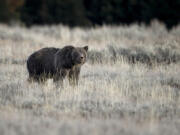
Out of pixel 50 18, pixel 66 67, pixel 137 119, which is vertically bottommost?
pixel 137 119

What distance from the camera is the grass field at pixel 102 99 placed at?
18.2 feet

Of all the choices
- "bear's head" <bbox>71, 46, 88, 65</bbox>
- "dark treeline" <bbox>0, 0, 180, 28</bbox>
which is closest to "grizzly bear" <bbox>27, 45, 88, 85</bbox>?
"bear's head" <bbox>71, 46, 88, 65</bbox>

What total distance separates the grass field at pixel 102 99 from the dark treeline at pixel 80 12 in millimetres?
21765

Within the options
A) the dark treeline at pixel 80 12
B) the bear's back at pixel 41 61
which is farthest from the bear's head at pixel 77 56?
the dark treeline at pixel 80 12

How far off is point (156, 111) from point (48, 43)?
10.2m

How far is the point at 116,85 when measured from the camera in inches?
340

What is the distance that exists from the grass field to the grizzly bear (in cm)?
26

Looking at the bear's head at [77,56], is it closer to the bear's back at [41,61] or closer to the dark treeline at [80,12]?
the bear's back at [41,61]

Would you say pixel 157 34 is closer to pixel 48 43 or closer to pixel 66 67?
pixel 48 43

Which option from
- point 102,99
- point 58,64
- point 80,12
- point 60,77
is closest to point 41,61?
point 58,64

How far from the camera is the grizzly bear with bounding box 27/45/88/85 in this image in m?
8.46

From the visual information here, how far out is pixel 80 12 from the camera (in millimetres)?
36469

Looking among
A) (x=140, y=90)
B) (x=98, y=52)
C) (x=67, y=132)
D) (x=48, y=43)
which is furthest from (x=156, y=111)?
(x=48, y=43)

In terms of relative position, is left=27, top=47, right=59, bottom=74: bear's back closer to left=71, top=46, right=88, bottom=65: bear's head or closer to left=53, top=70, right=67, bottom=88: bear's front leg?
left=53, top=70, right=67, bottom=88: bear's front leg
